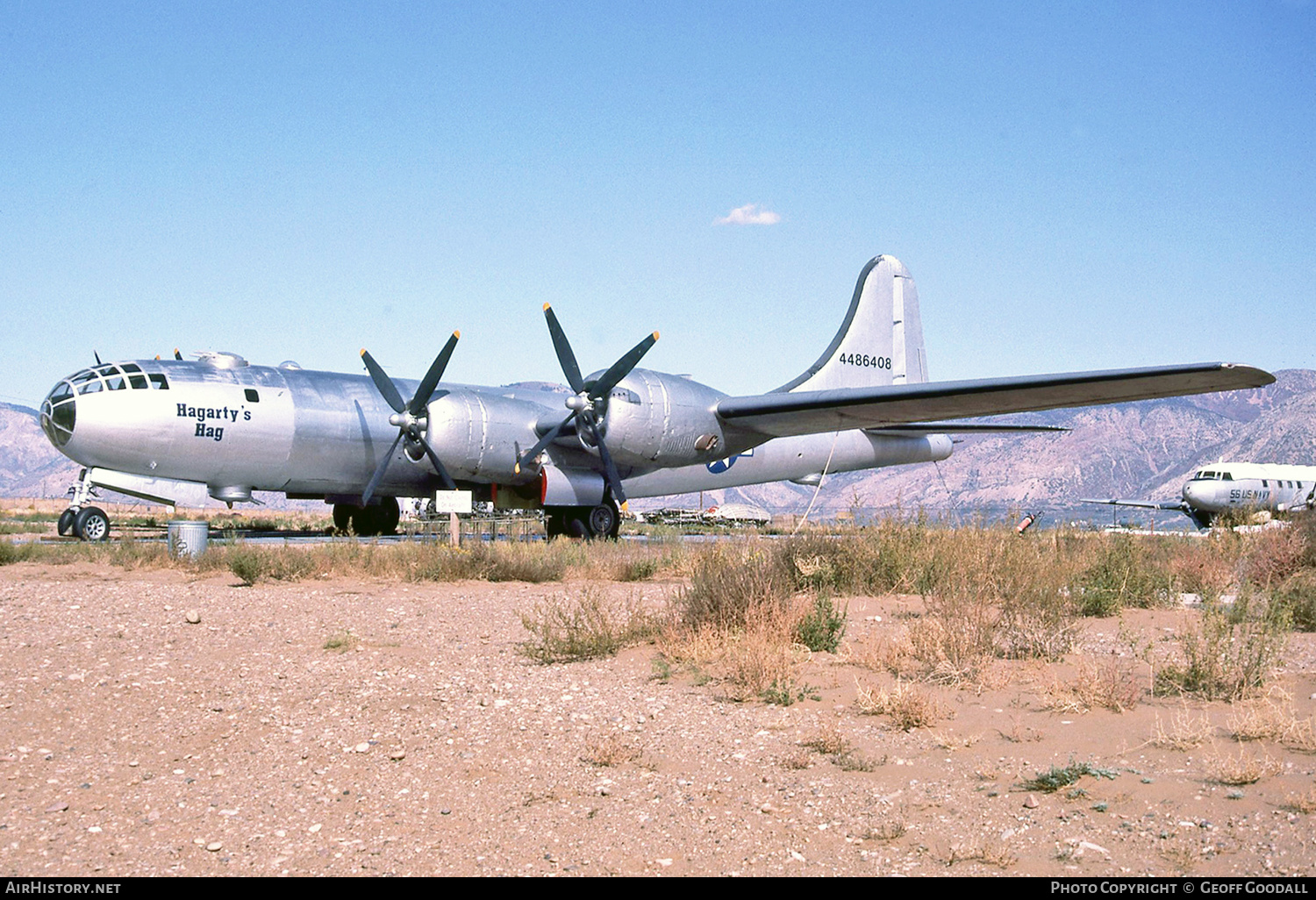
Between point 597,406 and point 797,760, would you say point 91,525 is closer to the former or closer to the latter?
point 597,406

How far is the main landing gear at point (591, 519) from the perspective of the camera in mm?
25422

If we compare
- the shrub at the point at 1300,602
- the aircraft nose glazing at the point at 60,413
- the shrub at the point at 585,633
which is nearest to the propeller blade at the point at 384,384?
the aircraft nose glazing at the point at 60,413

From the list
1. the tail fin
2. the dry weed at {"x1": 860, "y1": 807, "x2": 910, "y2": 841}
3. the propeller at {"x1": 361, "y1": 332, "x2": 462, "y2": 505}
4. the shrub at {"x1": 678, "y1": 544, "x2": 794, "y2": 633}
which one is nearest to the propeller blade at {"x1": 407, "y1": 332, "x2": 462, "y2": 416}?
the propeller at {"x1": 361, "y1": 332, "x2": 462, "y2": 505}

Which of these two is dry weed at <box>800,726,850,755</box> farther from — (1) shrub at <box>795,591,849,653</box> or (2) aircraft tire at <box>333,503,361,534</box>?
(2) aircraft tire at <box>333,503,361,534</box>

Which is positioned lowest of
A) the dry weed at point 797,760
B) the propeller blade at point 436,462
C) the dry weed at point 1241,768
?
the dry weed at point 797,760

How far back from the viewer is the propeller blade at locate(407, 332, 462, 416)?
79.0ft

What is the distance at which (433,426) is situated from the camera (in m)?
23.9

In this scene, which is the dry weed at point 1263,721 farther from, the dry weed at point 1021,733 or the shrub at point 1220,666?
the dry weed at point 1021,733

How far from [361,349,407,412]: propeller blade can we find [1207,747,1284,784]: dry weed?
2042 centimetres

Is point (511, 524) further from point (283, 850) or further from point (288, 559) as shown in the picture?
point (283, 850)

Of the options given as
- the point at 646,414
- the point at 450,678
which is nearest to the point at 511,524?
the point at 646,414

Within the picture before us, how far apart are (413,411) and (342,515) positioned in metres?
5.59

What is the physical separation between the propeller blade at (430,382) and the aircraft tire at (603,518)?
180 inches

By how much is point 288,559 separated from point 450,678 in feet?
28.8
